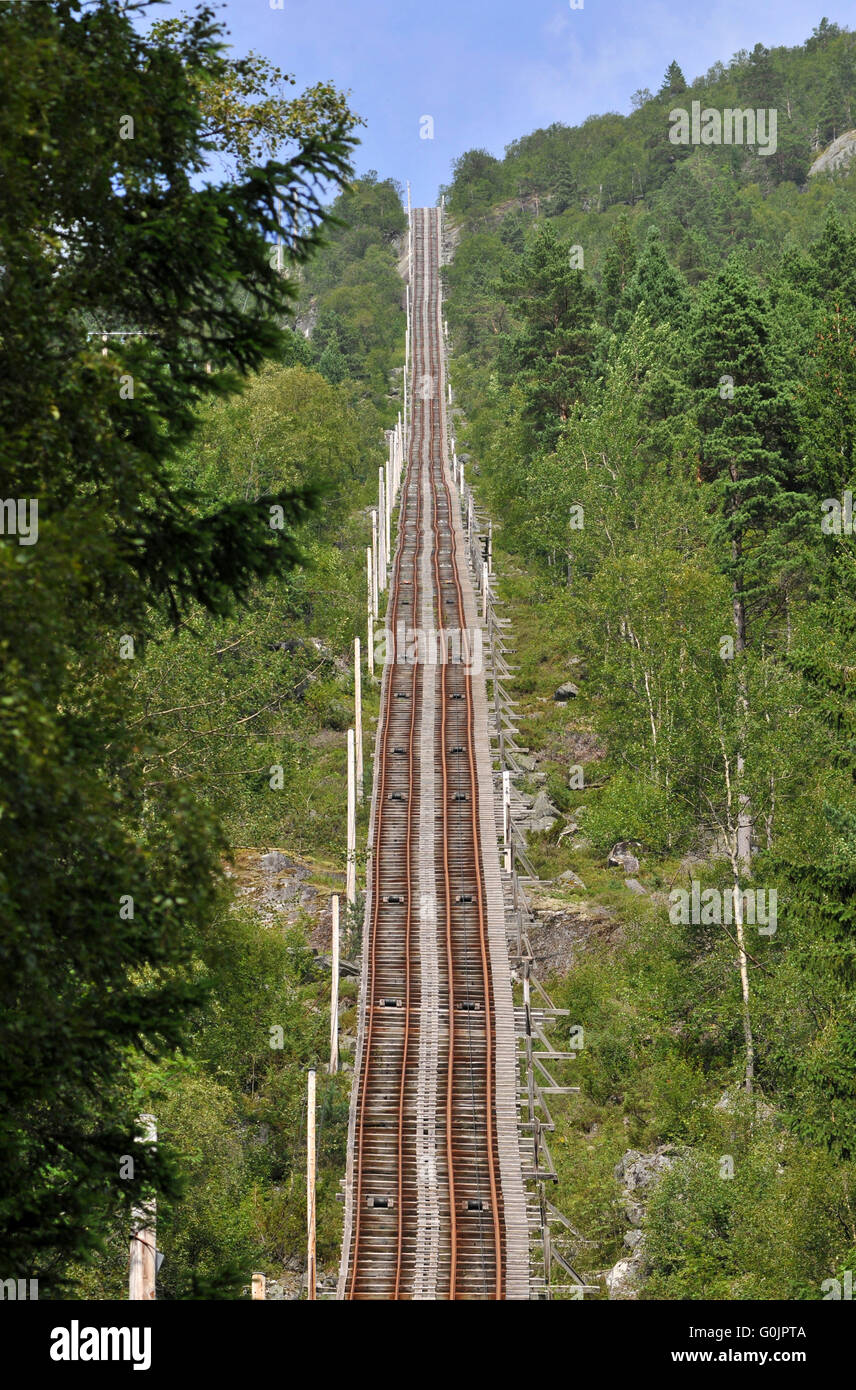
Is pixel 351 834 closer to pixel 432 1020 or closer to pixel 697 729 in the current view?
pixel 432 1020

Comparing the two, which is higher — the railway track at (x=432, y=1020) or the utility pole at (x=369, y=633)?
the utility pole at (x=369, y=633)

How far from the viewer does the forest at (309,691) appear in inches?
358

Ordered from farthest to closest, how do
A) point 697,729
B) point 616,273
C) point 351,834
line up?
point 616,273
point 351,834
point 697,729

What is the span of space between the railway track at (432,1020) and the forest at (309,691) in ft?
6.62

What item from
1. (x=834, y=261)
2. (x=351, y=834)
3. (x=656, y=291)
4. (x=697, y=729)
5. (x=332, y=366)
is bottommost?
(x=351, y=834)

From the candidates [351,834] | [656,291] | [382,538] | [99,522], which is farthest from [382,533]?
[99,522]

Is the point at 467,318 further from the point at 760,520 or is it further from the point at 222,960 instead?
the point at 222,960

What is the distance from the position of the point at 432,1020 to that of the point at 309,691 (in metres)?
24.4

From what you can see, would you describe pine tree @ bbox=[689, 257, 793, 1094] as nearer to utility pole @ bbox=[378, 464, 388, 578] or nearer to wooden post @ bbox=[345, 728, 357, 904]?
wooden post @ bbox=[345, 728, 357, 904]

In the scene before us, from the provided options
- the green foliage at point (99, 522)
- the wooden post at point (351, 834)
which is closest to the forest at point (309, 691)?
the green foliage at point (99, 522)

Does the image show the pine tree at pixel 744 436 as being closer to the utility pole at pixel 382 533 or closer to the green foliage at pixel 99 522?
the utility pole at pixel 382 533

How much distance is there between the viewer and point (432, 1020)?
3844 centimetres
